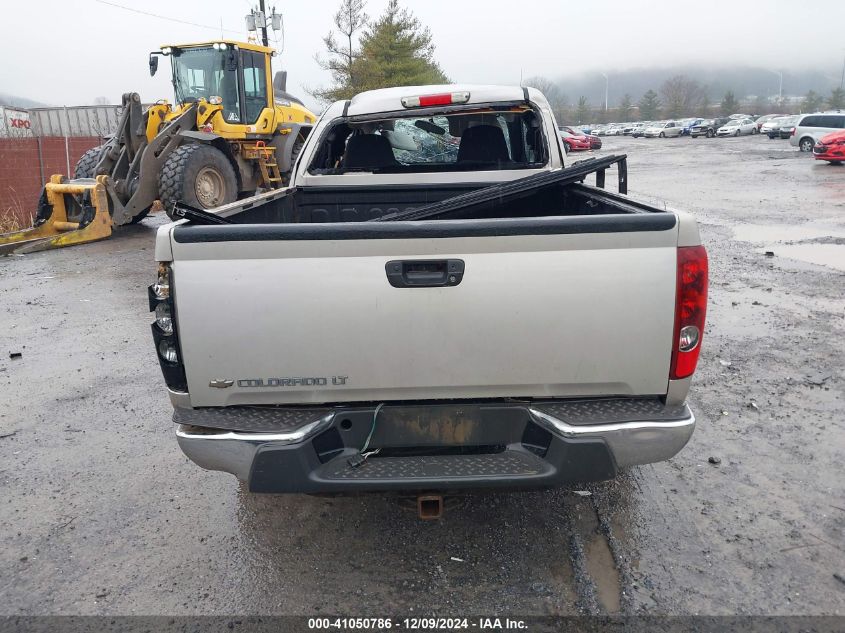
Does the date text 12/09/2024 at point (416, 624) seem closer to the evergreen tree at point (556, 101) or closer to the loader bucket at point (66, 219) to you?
the loader bucket at point (66, 219)

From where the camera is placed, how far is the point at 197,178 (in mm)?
12156

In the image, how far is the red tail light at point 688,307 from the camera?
2.68 meters

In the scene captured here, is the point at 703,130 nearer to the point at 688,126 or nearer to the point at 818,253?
the point at 688,126

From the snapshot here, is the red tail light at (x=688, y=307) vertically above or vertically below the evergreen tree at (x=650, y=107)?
below

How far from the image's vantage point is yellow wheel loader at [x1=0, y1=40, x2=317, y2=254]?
12062 millimetres

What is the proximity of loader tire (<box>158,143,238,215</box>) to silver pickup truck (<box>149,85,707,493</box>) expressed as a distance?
9029 mm

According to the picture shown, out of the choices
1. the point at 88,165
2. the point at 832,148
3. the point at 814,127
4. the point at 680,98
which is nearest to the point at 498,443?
the point at 88,165

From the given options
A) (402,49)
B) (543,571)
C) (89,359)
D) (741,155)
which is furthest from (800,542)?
(402,49)

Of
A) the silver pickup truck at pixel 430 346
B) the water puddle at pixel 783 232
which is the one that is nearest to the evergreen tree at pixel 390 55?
the water puddle at pixel 783 232

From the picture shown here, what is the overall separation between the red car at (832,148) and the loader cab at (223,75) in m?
22.9

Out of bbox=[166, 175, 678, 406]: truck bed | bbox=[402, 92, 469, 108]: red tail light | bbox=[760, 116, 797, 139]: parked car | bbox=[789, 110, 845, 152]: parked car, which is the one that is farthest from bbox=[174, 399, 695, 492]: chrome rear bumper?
bbox=[760, 116, 797, 139]: parked car

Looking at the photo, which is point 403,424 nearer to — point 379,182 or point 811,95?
point 379,182

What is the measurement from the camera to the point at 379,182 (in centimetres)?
504

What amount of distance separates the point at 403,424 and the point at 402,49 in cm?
3832
